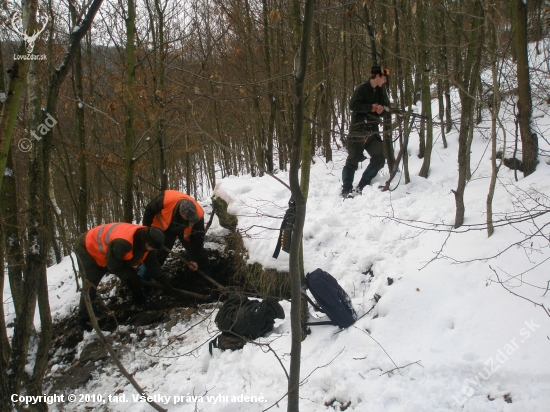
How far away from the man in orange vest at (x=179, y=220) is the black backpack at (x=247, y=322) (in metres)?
1.45

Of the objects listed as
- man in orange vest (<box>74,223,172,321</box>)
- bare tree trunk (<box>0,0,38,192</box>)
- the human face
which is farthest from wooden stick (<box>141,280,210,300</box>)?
the human face

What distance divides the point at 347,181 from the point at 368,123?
3.19ft

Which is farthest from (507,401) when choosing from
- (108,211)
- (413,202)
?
(108,211)

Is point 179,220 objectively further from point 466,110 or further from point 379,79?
point 466,110

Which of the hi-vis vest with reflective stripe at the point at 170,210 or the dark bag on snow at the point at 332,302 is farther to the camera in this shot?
the hi-vis vest with reflective stripe at the point at 170,210

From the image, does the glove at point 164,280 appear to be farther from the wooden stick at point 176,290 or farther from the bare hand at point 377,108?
the bare hand at point 377,108

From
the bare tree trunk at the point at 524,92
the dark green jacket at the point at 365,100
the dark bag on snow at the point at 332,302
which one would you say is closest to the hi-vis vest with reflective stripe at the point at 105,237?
the dark bag on snow at the point at 332,302

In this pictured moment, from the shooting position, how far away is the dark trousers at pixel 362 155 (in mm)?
5152

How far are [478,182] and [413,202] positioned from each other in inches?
38.7

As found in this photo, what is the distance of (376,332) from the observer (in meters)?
3.06

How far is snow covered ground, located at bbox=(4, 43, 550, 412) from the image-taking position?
2418 millimetres

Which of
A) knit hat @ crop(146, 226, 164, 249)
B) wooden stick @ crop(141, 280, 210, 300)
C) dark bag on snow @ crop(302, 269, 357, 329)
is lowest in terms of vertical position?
wooden stick @ crop(141, 280, 210, 300)

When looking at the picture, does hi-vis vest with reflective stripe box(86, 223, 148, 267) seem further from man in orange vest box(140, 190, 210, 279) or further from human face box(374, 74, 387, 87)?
human face box(374, 74, 387, 87)

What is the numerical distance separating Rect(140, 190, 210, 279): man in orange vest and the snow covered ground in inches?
43.1
